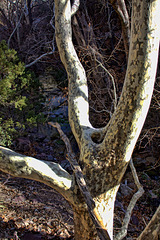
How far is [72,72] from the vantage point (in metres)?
2.51

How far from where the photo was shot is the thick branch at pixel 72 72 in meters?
2.37

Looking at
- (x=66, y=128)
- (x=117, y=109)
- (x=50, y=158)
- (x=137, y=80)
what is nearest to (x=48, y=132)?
(x=66, y=128)

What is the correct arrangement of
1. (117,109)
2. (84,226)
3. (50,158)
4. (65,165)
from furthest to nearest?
(50,158) → (65,165) → (84,226) → (117,109)

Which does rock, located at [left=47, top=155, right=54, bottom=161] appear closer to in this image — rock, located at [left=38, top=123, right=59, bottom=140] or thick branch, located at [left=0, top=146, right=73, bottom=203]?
rock, located at [left=38, top=123, right=59, bottom=140]

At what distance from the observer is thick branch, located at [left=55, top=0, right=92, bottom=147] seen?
2373mm

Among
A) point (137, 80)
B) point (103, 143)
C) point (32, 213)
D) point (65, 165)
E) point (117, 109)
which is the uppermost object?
point (137, 80)

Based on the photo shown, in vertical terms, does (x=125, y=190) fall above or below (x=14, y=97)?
→ below

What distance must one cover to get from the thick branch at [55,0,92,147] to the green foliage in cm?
268

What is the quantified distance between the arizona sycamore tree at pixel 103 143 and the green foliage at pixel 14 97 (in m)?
2.88

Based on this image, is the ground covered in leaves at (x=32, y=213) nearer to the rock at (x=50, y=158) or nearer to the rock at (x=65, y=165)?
the rock at (x=65, y=165)

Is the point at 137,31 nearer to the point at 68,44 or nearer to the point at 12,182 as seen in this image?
the point at 68,44

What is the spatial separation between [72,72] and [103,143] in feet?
3.72

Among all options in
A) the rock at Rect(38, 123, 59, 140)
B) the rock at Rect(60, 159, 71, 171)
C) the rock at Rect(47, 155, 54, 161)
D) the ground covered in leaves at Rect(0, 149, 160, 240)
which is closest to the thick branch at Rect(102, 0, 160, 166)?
the ground covered in leaves at Rect(0, 149, 160, 240)

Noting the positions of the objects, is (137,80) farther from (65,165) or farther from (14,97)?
(65,165)
